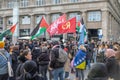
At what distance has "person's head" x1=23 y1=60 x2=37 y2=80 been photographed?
18.1 ft

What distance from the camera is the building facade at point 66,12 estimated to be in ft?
176

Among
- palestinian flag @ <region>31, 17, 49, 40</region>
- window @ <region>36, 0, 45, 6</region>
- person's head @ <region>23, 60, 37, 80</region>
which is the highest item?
window @ <region>36, 0, 45, 6</region>

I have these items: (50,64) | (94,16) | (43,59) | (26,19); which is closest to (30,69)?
(50,64)

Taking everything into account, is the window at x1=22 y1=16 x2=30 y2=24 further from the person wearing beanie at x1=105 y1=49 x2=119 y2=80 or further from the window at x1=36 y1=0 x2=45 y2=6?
the person wearing beanie at x1=105 y1=49 x2=119 y2=80

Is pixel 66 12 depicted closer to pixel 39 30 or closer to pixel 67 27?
pixel 67 27

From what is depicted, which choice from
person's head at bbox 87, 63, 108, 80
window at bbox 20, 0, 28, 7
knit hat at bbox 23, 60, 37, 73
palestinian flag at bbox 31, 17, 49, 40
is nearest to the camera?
person's head at bbox 87, 63, 108, 80

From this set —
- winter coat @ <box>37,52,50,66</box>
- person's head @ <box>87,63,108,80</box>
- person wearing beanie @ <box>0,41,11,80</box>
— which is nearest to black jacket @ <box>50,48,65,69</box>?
winter coat @ <box>37,52,50,66</box>

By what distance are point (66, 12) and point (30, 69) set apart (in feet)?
171

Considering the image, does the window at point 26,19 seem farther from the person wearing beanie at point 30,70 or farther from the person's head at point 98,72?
the person's head at point 98,72

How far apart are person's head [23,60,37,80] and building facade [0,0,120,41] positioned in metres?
47.3

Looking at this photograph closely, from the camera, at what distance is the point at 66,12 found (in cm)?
5731

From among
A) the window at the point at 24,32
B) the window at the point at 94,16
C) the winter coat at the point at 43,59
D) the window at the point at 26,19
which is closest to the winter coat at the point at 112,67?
the winter coat at the point at 43,59

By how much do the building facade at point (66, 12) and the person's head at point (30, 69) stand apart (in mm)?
47309

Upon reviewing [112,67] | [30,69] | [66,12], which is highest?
[66,12]
